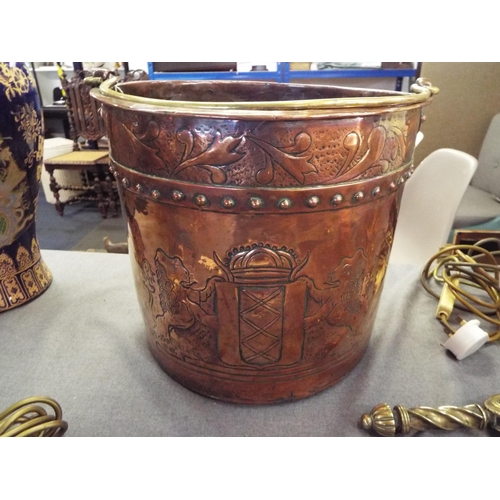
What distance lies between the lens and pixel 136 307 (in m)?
0.83

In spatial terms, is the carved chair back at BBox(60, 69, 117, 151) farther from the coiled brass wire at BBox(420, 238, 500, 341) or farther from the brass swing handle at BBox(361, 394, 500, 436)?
the brass swing handle at BBox(361, 394, 500, 436)

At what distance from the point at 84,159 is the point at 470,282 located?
2.22m

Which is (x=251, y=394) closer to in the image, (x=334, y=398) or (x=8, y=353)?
(x=334, y=398)

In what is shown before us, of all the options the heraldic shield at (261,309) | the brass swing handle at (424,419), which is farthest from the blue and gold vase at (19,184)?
the brass swing handle at (424,419)

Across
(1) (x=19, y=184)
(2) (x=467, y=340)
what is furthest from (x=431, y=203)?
(1) (x=19, y=184)

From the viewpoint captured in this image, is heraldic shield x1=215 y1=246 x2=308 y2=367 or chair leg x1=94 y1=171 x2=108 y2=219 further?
chair leg x1=94 y1=171 x2=108 y2=219

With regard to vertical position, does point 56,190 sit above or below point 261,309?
below

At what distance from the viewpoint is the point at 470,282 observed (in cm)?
87

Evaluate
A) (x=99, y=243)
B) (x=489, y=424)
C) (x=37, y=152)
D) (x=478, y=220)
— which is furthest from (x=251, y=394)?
(x=99, y=243)

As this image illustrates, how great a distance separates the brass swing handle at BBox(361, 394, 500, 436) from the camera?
533 mm

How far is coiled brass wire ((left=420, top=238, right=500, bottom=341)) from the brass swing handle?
21cm

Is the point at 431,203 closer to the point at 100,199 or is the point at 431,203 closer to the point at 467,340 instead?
the point at 467,340

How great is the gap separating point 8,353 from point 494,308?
2.85 ft

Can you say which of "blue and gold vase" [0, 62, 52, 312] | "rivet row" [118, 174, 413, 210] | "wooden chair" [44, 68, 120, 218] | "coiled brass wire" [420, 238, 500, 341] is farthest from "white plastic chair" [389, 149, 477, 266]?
"wooden chair" [44, 68, 120, 218]
